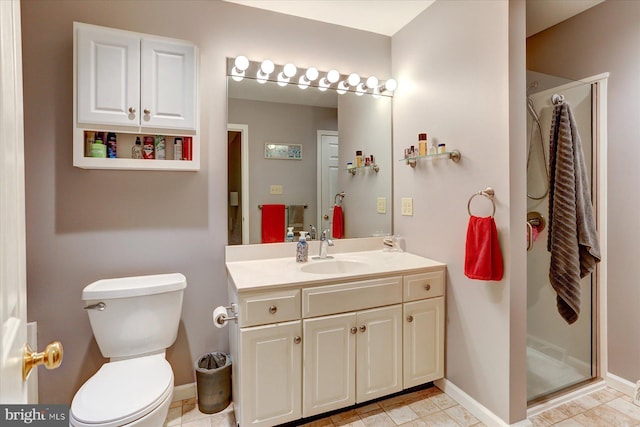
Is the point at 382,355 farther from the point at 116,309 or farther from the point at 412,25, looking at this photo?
the point at 412,25

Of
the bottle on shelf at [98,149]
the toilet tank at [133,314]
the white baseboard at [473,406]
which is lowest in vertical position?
the white baseboard at [473,406]

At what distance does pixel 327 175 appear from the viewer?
2426mm

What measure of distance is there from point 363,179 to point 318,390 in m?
1.49

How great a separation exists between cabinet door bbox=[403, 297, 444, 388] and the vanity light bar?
159cm

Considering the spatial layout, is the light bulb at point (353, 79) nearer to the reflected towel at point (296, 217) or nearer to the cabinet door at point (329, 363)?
the reflected towel at point (296, 217)

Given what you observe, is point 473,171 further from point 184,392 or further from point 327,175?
point 184,392

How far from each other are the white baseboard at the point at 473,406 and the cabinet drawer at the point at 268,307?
1.13 meters

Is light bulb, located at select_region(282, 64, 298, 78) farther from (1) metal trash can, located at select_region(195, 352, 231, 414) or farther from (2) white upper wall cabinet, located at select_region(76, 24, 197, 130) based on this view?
(1) metal trash can, located at select_region(195, 352, 231, 414)

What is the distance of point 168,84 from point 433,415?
240cm

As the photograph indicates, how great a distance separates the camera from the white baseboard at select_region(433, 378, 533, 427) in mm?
1691

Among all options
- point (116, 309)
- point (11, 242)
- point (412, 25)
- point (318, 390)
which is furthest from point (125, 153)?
point (412, 25)

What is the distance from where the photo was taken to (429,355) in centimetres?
200

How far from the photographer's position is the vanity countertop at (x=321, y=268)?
168 cm

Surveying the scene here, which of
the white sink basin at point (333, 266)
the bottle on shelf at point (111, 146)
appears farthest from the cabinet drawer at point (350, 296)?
the bottle on shelf at point (111, 146)
